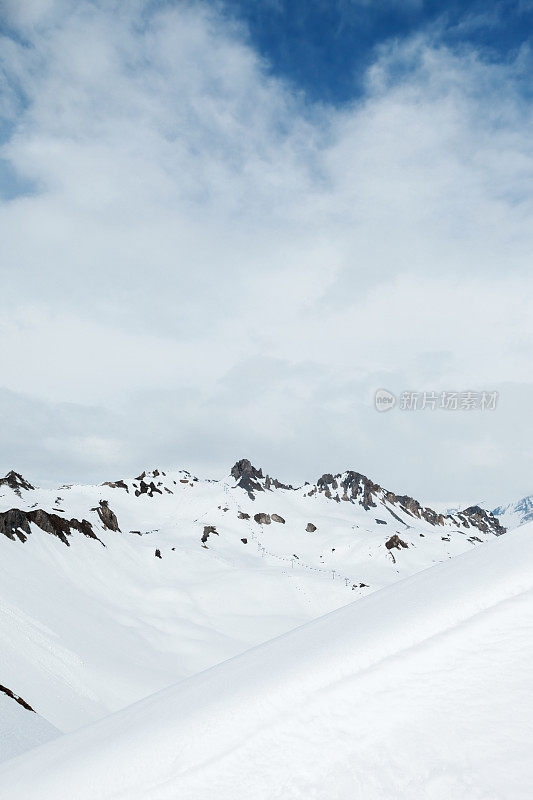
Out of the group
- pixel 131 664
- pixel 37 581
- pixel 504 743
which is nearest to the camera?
pixel 504 743

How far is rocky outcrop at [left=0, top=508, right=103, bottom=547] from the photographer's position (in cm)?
2773

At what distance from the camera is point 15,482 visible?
200 ft

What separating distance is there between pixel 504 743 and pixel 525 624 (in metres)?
0.63

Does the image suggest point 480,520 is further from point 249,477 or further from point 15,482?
point 15,482

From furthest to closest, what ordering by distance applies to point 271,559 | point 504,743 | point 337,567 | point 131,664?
1. point 337,567
2. point 271,559
3. point 131,664
4. point 504,743

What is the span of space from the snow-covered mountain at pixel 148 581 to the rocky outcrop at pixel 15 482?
247 millimetres

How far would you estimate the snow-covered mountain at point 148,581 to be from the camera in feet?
51.6

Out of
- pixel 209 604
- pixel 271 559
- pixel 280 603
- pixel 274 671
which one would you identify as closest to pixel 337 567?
pixel 271 559

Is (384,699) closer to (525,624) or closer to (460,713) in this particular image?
(460,713)

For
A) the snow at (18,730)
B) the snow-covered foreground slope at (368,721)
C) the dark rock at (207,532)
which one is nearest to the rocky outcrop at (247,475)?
the dark rock at (207,532)

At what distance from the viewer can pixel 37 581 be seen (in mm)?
23562

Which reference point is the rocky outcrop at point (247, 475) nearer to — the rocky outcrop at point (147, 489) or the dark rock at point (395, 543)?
the rocky outcrop at point (147, 489)

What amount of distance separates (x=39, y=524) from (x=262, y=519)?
49.0 metres

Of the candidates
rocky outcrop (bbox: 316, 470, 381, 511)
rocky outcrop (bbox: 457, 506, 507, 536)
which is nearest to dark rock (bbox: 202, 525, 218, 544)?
rocky outcrop (bbox: 316, 470, 381, 511)
